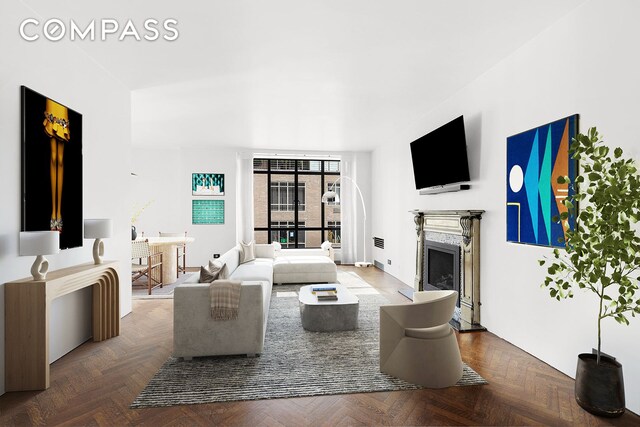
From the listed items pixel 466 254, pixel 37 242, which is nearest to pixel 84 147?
pixel 37 242

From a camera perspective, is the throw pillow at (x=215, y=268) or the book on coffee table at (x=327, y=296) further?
the book on coffee table at (x=327, y=296)

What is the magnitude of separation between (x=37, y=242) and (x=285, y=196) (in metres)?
6.57

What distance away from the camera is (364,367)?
2.83m

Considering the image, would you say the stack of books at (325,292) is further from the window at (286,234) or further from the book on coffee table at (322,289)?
the window at (286,234)

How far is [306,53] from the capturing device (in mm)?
3270

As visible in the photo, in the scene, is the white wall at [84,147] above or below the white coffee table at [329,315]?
above

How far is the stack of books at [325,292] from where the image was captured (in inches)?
149

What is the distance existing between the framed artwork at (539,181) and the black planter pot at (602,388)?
85cm

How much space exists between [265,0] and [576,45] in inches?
95.7

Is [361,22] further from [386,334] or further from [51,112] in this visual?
[51,112]

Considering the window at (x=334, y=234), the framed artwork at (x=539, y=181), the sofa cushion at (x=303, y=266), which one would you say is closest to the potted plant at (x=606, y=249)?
the framed artwork at (x=539, y=181)

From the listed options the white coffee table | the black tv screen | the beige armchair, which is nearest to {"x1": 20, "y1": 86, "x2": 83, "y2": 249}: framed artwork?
the white coffee table

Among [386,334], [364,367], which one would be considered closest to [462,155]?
[386,334]

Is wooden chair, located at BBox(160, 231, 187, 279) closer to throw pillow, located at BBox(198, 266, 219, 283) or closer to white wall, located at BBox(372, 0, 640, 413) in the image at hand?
throw pillow, located at BBox(198, 266, 219, 283)
